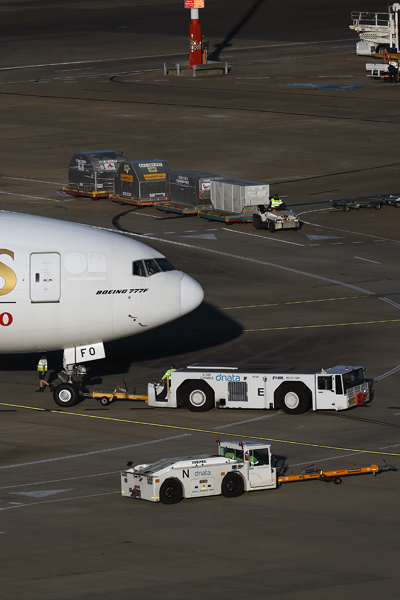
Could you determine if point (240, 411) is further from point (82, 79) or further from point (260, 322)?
point (82, 79)

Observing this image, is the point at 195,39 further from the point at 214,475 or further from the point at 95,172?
the point at 214,475

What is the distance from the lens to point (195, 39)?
15550 cm

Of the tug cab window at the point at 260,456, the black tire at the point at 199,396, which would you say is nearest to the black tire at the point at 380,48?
the black tire at the point at 199,396

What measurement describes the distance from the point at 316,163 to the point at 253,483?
233 ft

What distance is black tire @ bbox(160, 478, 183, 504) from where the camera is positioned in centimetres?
3416

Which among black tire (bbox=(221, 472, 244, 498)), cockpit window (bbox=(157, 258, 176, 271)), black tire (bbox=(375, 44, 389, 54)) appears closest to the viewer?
black tire (bbox=(221, 472, 244, 498))

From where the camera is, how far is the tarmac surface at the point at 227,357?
28500mm

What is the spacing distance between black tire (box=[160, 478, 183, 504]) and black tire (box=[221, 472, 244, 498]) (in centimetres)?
139

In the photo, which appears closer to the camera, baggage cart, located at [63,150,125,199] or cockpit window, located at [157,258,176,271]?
cockpit window, located at [157,258,176,271]

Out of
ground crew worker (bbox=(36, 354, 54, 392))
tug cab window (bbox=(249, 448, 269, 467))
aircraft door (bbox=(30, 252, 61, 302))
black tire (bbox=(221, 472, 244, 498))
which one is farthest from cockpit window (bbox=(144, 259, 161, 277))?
black tire (bbox=(221, 472, 244, 498))

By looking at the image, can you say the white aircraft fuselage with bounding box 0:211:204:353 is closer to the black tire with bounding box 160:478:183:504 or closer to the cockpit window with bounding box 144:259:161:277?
the cockpit window with bounding box 144:259:161:277

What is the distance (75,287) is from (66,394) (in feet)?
15.4

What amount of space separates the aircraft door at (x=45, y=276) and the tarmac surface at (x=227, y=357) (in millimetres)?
4852

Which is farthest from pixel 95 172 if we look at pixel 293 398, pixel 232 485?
pixel 232 485
